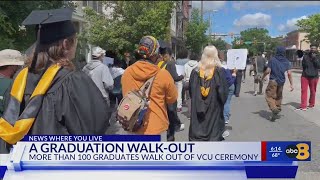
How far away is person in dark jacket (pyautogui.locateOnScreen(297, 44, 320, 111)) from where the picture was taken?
8.64 feet

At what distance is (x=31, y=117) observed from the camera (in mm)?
1842

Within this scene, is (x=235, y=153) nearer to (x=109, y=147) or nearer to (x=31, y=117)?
(x=109, y=147)

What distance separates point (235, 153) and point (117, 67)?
6680mm

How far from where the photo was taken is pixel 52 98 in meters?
1.85

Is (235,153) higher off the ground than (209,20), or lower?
lower

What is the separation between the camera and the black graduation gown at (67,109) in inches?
72.8

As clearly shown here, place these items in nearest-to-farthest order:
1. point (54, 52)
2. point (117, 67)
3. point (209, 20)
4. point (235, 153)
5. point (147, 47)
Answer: point (235, 153)
point (54, 52)
point (209, 20)
point (147, 47)
point (117, 67)

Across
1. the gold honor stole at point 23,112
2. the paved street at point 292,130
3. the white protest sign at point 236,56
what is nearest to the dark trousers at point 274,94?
the paved street at point 292,130

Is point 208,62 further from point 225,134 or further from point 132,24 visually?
point 132,24

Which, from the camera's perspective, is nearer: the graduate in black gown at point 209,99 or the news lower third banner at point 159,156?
the news lower third banner at point 159,156

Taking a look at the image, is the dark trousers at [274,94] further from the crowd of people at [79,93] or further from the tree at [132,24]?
the tree at [132,24]

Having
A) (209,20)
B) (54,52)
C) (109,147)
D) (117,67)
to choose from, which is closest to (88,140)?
(109,147)

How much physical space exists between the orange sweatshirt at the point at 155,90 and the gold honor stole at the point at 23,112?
149cm

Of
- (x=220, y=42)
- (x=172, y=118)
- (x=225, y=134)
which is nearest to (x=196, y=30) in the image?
(x=220, y=42)
